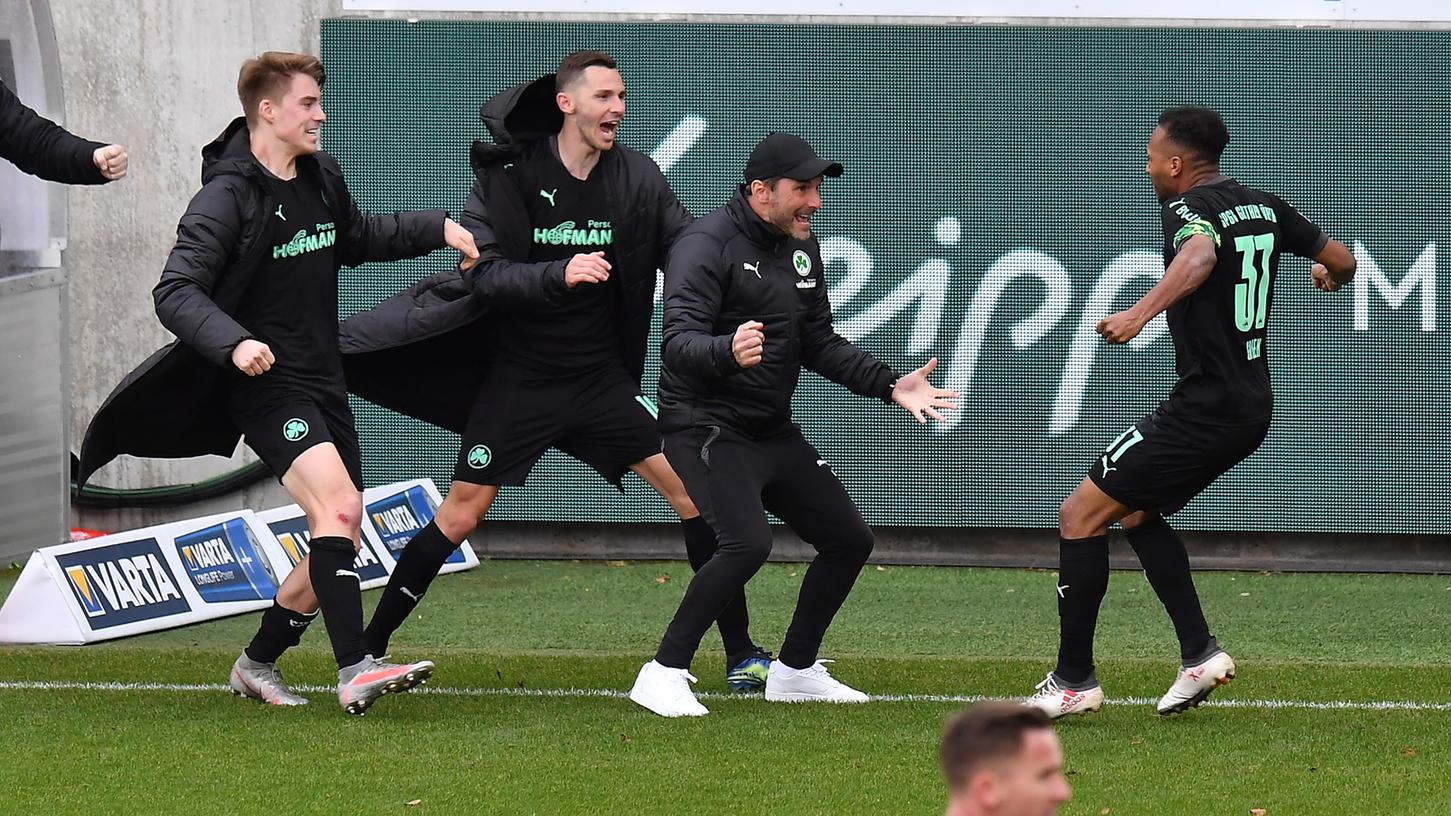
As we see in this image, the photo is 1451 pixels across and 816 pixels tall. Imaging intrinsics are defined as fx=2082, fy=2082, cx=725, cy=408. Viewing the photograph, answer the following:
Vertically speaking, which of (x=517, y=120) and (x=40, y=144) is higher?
(x=517, y=120)

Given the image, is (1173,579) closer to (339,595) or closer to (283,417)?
(339,595)

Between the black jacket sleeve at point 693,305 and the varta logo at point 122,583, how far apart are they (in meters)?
3.22

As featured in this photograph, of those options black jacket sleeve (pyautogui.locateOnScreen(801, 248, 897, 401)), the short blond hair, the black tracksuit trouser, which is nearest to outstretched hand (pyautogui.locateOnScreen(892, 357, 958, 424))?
black jacket sleeve (pyautogui.locateOnScreen(801, 248, 897, 401))

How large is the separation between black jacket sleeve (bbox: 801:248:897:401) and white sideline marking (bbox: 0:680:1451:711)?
103 centimetres

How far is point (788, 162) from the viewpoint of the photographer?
6566 mm

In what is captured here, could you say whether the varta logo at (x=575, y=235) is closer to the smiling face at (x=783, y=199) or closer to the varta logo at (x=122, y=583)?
the smiling face at (x=783, y=199)

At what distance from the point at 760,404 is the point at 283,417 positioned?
151 cm

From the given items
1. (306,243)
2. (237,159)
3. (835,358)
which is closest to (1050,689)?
(835,358)

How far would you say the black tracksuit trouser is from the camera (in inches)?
260

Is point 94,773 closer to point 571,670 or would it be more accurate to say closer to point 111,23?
point 571,670

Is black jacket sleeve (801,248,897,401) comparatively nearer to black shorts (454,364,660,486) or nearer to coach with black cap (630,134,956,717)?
coach with black cap (630,134,956,717)

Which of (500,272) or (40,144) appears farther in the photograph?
(40,144)

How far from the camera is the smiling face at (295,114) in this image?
258 inches

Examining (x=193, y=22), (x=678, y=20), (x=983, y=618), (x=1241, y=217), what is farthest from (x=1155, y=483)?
(x=193, y=22)
